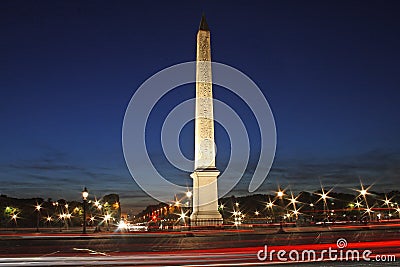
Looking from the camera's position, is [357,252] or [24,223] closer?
[357,252]

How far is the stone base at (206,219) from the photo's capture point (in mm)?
33438

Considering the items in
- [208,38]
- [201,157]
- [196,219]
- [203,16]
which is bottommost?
[196,219]

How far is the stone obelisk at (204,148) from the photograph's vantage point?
32.4 meters

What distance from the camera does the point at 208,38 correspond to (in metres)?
34.8

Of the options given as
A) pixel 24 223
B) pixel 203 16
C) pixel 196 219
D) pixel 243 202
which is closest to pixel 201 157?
pixel 196 219

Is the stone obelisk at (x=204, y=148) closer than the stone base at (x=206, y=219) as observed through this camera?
Yes

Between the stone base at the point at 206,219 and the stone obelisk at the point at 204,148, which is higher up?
the stone obelisk at the point at 204,148

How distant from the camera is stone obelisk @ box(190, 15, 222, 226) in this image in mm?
32406

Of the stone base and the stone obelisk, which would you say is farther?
the stone base

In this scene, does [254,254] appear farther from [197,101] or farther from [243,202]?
[243,202]

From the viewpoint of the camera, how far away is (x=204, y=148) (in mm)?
32375

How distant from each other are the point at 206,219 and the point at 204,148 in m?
5.08

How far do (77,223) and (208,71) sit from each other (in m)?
68.7

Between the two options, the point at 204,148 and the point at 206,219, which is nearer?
the point at 204,148
